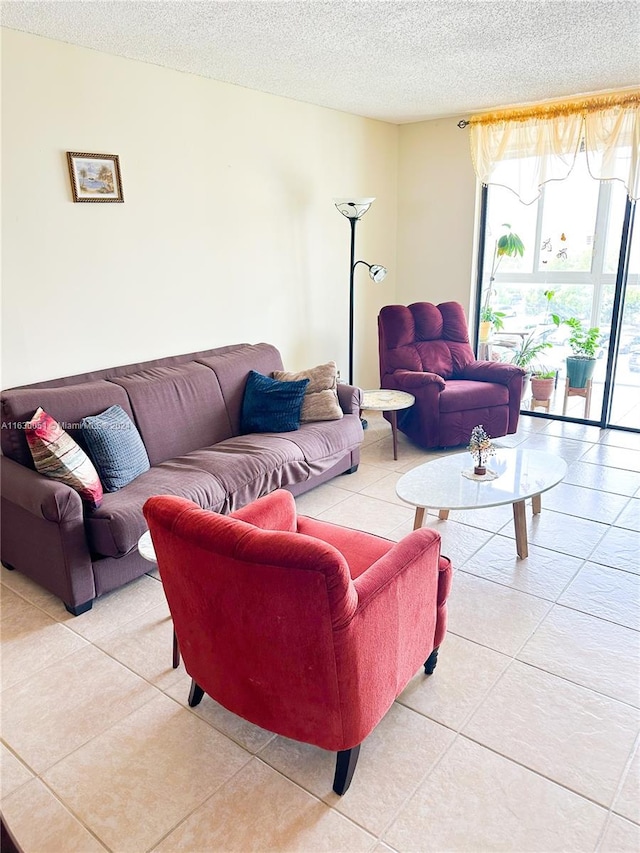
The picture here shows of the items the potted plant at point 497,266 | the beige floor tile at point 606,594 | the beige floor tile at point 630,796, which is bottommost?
the beige floor tile at point 630,796

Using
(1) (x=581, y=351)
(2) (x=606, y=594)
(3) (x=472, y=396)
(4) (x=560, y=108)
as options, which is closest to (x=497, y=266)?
(1) (x=581, y=351)

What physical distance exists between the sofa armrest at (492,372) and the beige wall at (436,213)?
861 mm

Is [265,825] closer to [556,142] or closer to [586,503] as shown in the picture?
[586,503]

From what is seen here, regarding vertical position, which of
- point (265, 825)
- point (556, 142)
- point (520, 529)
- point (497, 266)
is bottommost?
point (265, 825)

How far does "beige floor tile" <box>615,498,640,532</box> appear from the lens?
327cm

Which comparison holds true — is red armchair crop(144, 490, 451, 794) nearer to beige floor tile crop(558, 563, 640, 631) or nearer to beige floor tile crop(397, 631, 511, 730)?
beige floor tile crop(397, 631, 511, 730)

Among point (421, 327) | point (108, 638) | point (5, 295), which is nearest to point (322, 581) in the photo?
point (108, 638)

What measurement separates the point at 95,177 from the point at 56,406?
128 cm

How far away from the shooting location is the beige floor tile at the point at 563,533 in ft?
10.0

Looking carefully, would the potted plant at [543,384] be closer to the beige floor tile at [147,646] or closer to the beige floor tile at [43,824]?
the beige floor tile at [147,646]

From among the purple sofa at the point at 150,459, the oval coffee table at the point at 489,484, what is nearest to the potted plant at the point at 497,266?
the purple sofa at the point at 150,459

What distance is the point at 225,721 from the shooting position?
202 cm

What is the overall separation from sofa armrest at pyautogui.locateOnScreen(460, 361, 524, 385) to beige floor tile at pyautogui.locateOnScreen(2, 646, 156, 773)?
336cm

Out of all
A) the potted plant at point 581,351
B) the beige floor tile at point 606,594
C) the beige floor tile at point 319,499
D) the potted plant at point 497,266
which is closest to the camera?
the beige floor tile at point 606,594
